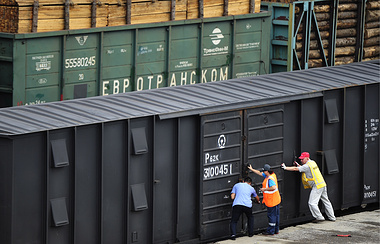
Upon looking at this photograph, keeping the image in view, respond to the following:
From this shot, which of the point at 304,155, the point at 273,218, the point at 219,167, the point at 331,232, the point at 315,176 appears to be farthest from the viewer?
the point at 315,176

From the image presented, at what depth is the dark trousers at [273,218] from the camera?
51.8ft

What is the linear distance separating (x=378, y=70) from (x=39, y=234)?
9181 millimetres

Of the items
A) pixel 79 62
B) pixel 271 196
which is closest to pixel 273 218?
pixel 271 196

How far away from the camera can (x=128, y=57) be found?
1672 cm

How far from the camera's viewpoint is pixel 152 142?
14.5 meters

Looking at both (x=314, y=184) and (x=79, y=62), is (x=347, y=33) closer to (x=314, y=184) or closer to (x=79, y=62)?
(x=314, y=184)

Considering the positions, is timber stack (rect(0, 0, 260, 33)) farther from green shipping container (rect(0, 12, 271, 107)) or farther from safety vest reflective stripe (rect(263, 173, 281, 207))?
safety vest reflective stripe (rect(263, 173, 281, 207))

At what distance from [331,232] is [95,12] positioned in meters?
5.82

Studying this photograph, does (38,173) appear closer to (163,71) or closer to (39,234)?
(39,234)

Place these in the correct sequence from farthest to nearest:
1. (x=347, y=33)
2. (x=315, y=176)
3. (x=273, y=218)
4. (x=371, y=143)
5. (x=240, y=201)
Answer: (x=347, y=33), (x=371, y=143), (x=315, y=176), (x=273, y=218), (x=240, y=201)

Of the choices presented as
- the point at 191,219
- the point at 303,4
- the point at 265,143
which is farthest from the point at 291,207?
the point at 303,4

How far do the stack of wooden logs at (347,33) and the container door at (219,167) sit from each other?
5397 mm

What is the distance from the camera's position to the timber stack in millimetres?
15109

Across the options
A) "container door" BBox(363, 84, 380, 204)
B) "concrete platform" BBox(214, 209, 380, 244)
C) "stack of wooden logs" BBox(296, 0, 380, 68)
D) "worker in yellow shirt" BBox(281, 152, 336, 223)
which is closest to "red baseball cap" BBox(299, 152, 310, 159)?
"worker in yellow shirt" BBox(281, 152, 336, 223)
